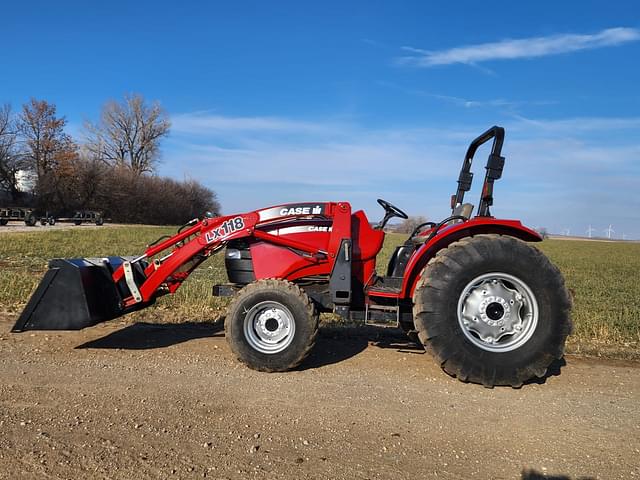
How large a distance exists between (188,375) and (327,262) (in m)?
1.75

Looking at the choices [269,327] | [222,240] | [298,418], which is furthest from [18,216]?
[298,418]

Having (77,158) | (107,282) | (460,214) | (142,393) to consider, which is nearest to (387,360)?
(460,214)

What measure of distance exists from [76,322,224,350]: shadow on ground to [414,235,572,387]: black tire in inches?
112

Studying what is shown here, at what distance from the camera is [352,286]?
5320 mm

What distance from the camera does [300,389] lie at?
432cm

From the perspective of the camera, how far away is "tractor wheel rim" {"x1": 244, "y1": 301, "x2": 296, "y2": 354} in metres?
4.77

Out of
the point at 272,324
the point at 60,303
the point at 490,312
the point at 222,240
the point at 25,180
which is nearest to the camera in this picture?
the point at 490,312

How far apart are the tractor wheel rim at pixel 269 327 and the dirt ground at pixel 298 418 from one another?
11.3 inches

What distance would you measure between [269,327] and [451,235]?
1.95m

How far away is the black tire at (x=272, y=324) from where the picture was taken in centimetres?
471

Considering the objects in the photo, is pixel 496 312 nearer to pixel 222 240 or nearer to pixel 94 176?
pixel 222 240

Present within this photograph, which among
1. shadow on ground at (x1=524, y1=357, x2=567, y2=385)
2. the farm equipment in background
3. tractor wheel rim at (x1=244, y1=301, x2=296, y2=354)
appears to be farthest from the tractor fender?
the farm equipment in background

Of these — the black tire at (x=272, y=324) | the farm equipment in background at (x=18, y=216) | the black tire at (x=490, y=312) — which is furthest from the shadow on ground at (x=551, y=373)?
the farm equipment in background at (x=18, y=216)

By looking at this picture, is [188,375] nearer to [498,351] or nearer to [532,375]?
[498,351]
